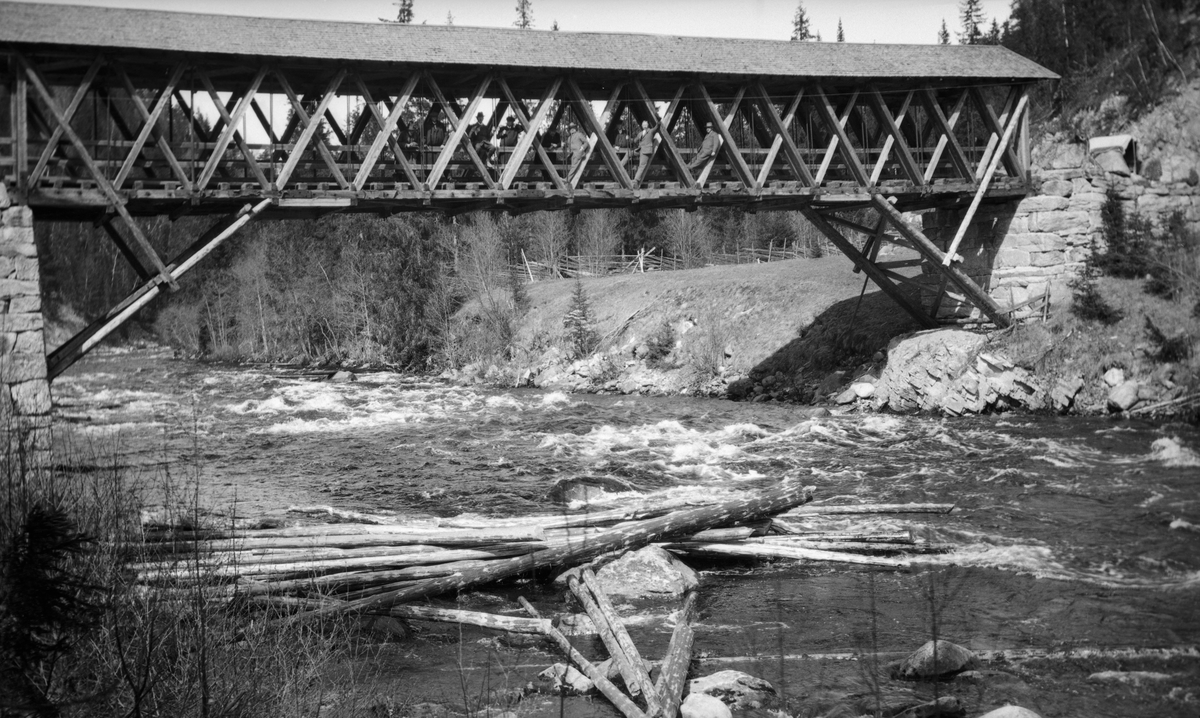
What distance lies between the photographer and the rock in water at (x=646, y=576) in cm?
887

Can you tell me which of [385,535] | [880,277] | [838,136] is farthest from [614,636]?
[880,277]

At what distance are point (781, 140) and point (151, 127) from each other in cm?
1139

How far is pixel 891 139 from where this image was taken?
19547mm

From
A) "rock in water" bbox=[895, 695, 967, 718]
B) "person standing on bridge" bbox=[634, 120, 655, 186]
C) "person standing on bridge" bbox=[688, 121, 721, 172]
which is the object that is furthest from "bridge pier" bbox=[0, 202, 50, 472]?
"rock in water" bbox=[895, 695, 967, 718]

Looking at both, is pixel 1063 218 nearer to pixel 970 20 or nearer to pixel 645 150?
pixel 645 150

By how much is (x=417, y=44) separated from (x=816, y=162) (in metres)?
9.71

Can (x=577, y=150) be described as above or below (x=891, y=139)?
below

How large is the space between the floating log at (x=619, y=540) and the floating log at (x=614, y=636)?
1.45 feet

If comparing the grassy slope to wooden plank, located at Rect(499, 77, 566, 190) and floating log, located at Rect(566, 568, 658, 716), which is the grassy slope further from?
floating log, located at Rect(566, 568, 658, 716)

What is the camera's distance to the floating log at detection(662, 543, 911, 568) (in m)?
9.59

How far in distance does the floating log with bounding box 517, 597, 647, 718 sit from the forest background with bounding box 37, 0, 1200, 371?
→ 22.4m

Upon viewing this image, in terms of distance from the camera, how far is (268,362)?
1571 inches

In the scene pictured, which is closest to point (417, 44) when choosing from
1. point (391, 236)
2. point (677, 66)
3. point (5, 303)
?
point (677, 66)

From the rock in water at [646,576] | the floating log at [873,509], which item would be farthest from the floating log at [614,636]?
the floating log at [873,509]
